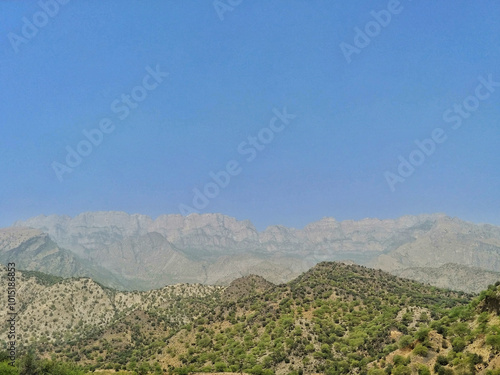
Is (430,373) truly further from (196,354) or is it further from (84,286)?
(84,286)

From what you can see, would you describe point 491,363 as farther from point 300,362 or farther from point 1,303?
point 1,303

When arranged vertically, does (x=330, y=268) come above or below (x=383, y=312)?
above

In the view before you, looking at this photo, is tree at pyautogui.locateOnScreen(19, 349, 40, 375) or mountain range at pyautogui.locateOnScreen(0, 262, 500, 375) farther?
tree at pyautogui.locateOnScreen(19, 349, 40, 375)

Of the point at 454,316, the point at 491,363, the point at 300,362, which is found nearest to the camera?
the point at 491,363

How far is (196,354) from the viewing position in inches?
3460

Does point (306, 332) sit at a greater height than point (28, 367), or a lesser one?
lesser

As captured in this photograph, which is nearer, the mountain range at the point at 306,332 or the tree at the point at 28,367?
the mountain range at the point at 306,332

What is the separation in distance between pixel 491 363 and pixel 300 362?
146 feet

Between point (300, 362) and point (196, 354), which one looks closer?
point (300, 362)

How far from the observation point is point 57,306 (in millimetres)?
172500

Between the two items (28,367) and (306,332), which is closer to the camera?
(28,367)

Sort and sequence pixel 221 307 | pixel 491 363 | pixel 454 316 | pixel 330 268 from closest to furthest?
pixel 491 363 → pixel 454 316 → pixel 221 307 → pixel 330 268

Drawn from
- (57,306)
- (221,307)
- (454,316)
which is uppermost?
(57,306)

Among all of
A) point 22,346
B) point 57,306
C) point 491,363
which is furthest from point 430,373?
point 57,306
